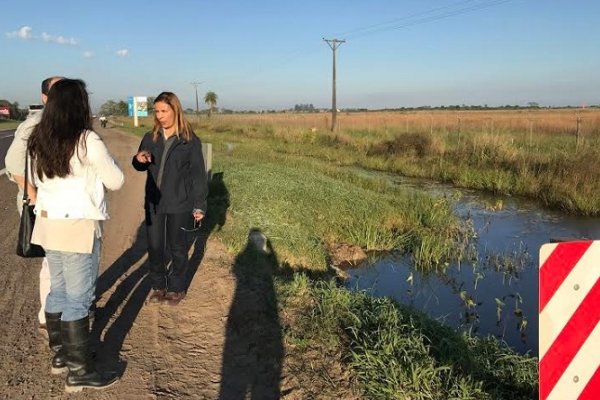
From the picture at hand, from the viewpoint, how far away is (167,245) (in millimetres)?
4945

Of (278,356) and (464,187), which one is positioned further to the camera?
(464,187)

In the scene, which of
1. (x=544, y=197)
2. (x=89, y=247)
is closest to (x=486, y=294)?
(x=89, y=247)

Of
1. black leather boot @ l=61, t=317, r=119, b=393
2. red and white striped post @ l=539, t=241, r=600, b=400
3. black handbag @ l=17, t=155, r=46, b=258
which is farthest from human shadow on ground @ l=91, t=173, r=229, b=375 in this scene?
red and white striped post @ l=539, t=241, r=600, b=400

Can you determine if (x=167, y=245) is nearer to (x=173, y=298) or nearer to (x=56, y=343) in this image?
(x=173, y=298)

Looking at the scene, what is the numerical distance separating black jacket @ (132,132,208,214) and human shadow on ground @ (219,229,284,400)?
103cm

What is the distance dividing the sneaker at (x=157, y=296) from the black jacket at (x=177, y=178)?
826 mm

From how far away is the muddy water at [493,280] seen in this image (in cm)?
557

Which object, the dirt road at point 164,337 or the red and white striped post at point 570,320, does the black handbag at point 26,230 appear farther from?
the red and white striped post at point 570,320

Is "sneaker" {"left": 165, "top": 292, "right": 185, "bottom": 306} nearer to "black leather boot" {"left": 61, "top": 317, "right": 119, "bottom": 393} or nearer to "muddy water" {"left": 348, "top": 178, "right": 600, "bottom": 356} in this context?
"black leather boot" {"left": 61, "top": 317, "right": 119, "bottom": 393}

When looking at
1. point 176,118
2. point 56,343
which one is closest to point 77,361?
point 56,343

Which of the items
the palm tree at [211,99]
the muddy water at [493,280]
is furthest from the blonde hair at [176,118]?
the palm tree at [211,99]

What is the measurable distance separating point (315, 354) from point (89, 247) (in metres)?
1.80

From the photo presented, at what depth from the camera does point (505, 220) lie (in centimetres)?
1075

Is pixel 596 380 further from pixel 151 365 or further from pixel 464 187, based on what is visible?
pixel 464 187
